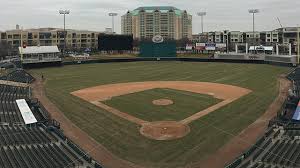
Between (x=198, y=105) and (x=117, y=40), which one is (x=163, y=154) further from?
(x=117, y=40)

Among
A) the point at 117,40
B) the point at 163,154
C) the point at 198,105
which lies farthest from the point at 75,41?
the point at 163,154

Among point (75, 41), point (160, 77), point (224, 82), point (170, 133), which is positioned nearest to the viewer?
point (170, 133)

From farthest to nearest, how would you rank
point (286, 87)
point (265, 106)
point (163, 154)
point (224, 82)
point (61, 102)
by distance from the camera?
point (224, 82), point (286, 87), point (61, 102), point (265, 106), point (163, 154)

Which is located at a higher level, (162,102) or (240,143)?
(162,102)

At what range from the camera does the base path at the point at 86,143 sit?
2330cm

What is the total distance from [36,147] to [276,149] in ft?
49.7

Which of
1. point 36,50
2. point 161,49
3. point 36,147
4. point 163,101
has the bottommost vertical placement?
point 36,147

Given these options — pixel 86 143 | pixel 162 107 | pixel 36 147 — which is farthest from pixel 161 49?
pixel 36 147

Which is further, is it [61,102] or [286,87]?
[286,87]

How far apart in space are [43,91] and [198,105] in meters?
23.4

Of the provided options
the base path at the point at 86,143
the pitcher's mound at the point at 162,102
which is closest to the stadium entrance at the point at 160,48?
the pitcher's mound at the point at 162,102

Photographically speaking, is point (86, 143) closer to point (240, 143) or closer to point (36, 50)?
point (240, 143)

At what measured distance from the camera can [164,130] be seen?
96.1 ft

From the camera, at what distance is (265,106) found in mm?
37312
